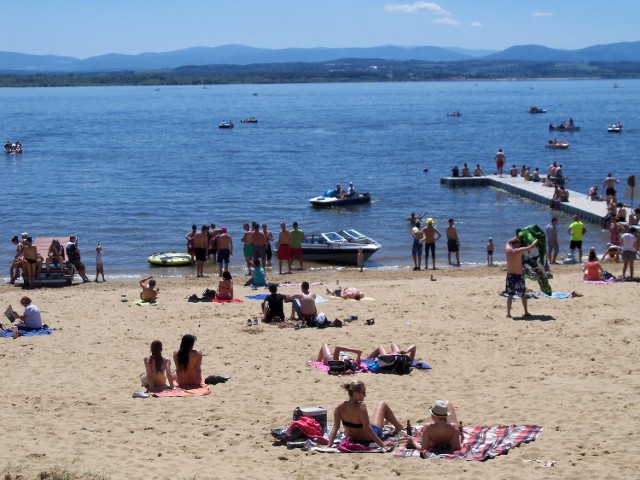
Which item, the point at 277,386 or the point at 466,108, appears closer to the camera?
the point at 277,386

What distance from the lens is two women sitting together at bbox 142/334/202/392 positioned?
39.4 ft

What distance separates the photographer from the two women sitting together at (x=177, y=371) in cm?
1202

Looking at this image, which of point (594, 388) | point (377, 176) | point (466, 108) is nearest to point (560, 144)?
point (377, 176)

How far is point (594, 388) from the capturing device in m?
11.8

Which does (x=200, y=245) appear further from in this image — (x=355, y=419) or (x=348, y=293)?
(x=355, y=419)

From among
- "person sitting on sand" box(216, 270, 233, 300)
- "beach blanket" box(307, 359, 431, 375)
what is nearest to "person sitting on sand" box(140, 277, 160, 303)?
"person sitting on sand" box(216, 270, 233, 300)

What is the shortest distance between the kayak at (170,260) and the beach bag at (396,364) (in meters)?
13.7

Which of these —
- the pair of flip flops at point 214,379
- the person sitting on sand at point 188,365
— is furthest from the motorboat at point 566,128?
the person sitting on sand at point 188,365

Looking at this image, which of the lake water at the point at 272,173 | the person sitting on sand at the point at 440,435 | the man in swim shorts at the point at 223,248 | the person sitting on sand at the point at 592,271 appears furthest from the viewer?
the lake water at the point at 272,173

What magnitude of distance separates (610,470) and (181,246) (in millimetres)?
22546

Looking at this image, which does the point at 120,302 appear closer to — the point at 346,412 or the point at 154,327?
the point at 154,327

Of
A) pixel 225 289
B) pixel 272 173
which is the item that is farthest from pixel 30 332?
pixel 272 173

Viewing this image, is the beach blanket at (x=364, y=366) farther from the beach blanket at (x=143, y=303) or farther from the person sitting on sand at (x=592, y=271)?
the person sitting on sand at (x=592, y=271)

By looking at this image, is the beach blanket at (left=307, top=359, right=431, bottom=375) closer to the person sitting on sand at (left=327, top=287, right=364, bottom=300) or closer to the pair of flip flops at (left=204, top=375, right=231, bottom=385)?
the pair of flip flops at (left=204, top=375, right=231, bottom=385)
